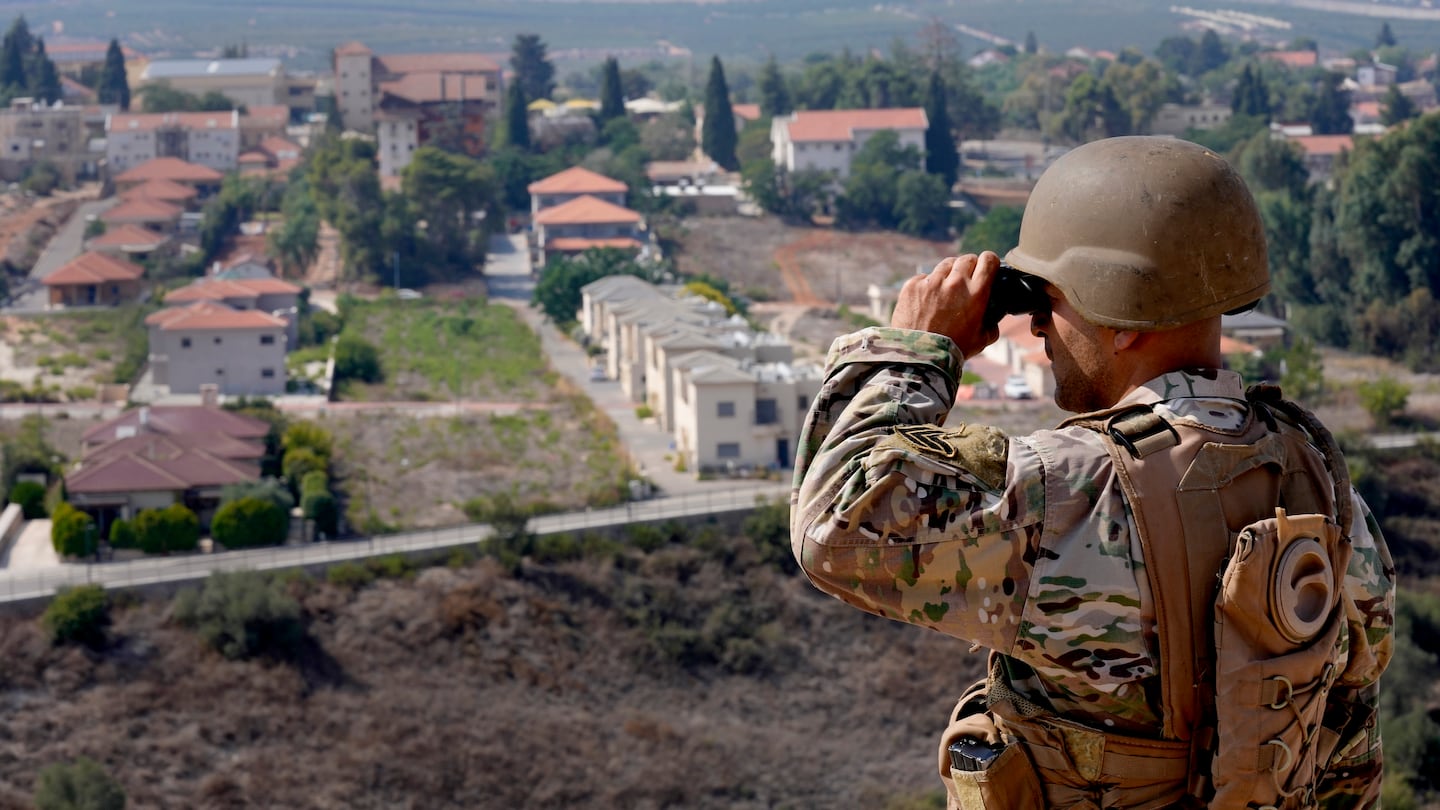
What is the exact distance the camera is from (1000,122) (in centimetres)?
5881

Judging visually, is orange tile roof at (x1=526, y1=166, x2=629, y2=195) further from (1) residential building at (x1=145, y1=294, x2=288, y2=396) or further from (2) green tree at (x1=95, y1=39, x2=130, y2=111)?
(2) green tree at (x1=95, y1=39, x2=130, y2=111)

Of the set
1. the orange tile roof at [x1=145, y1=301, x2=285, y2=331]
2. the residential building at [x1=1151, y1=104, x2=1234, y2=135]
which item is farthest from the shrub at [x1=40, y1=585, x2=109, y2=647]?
the residential building at [x1=1151, y1=104, x2=1234, y2=135]

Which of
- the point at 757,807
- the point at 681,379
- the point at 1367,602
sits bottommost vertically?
the point at 757,807

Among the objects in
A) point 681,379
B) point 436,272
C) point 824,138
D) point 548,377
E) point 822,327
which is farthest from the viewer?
point 824,138

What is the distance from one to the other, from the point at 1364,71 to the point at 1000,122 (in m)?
32.8

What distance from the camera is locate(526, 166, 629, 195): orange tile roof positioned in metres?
43.8

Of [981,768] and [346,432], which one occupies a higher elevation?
[981,768]

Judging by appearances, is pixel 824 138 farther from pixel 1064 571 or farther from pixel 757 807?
pixel 1064 571

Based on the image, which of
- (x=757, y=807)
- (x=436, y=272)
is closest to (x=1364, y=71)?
(x=436, y=272)

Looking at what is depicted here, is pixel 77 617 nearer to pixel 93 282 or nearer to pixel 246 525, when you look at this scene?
pixel 246 525

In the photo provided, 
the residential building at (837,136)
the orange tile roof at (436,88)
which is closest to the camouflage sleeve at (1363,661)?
the residential building at (837,136)

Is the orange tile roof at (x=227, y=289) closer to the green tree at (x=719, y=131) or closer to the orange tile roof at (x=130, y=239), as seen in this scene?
the orange tile roof at (x=130, y=239)

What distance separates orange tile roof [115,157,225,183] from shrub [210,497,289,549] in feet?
93.9

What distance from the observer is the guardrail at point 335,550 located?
19531 millimetres
